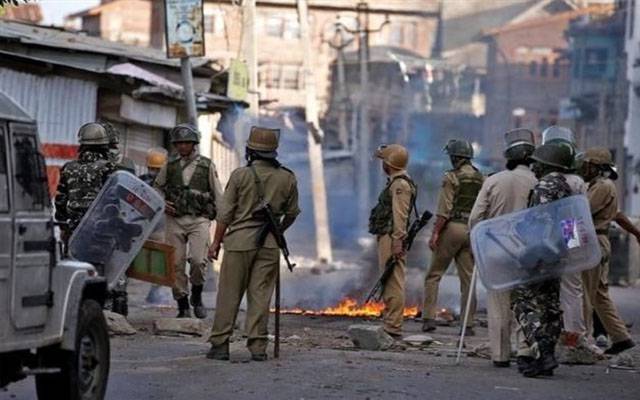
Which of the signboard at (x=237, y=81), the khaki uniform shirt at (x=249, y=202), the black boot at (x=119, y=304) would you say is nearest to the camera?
the khaki uniform shirt at (x=249, y=202)

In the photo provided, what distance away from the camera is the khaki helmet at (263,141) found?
39.4ft

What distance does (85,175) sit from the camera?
524 inches

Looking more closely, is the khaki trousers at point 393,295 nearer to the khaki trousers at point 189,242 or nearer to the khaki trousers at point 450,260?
the khaki trousers at point 450,260

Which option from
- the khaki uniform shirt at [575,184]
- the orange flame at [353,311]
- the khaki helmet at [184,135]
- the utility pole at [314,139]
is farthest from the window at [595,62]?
the khaki uniform shirt at [575,184]

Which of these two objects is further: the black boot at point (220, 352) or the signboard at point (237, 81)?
the signboard at point (237, 81)

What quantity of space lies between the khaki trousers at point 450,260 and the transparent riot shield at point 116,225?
4.59 m

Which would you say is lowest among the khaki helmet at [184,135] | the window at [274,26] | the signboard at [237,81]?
the khaki helmet at [184,135]

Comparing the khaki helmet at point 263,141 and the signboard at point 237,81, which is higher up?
the signboard at point 237,81

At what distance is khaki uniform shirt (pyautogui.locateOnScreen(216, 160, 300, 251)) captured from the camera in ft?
39.2

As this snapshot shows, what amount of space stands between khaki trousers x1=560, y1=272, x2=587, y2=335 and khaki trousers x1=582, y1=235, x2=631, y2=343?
75 centimetres

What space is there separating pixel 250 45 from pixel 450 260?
49.0 ft

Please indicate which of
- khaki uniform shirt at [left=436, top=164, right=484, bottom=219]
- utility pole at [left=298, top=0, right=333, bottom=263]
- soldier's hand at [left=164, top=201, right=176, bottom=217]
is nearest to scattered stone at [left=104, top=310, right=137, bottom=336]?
soldier's hand at [left=164, top=201, right=176, bottom=217]

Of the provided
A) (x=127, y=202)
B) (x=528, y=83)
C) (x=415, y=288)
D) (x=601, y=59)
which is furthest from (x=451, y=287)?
(x=528, y=83)

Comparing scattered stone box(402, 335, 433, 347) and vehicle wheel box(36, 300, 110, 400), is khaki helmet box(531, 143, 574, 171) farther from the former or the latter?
vehicle wheel box(36, 300, 110, 400)
